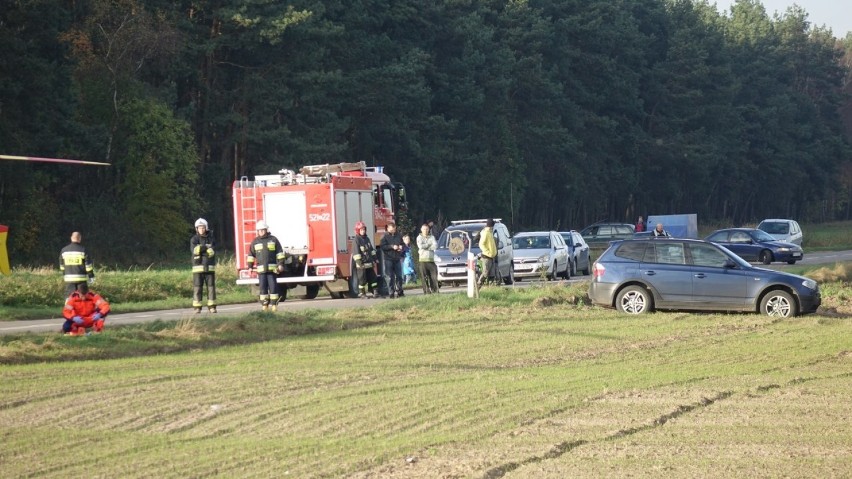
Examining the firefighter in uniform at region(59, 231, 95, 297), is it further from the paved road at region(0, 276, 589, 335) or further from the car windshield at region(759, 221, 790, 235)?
the car windshield at region(759, 221, 790, 235)

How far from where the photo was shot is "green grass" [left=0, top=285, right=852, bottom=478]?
10461mm

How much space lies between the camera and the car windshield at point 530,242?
134ft

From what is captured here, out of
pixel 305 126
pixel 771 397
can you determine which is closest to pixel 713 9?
pixel 305 126

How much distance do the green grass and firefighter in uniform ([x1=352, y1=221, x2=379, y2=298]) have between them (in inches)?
299

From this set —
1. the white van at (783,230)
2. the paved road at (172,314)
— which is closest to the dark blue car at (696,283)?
the paved road at (172,314)

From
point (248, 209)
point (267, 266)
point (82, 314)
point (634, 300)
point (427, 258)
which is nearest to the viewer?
point (82, 314)

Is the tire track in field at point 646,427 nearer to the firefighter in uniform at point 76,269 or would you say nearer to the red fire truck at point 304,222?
the firefighter in uniform at point 76,269

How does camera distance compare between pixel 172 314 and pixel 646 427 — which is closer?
pixel 646 427

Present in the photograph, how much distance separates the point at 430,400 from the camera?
13656 mm

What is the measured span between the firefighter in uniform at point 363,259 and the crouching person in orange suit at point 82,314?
10.7 m

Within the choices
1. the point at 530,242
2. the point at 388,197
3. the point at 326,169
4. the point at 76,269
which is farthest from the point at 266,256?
the point at 530,242

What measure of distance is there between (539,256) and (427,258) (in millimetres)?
8916

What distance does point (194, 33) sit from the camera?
59.1 meters

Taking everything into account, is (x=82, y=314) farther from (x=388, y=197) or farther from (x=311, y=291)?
(x=388, y=197)
